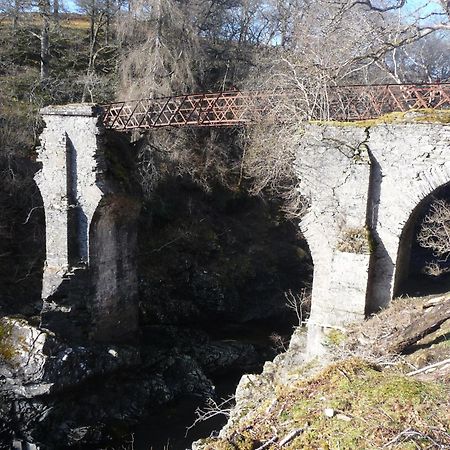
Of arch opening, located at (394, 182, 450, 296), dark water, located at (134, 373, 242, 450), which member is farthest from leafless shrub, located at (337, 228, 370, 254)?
dark water, located at (134, 373, 242, 450)

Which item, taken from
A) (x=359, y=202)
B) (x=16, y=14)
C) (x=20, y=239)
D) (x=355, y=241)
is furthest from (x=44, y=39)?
(x=355, y=241)

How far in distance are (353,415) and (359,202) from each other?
5.46 m

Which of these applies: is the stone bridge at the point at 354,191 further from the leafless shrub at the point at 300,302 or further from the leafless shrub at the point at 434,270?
the leafless shrub at the point at 300,302

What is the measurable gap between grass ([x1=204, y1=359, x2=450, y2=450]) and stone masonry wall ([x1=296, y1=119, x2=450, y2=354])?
451cm

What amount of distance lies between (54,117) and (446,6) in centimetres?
892

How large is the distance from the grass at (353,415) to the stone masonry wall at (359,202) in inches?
177

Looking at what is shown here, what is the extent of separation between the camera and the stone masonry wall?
28.8 ft

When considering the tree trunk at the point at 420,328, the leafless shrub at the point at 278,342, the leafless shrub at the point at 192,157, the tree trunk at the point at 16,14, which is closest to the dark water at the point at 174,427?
the leafless shrub at the point at 278,342

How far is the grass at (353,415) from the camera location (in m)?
3.85

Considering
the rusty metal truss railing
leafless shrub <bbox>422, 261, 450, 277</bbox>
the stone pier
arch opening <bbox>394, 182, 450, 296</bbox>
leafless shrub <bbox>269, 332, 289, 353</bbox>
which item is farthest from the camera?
leafless shrub <bbox>269, 332, 289, 353</bbox>

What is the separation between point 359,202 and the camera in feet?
29.9

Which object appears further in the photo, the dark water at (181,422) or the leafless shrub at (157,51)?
the leafless shrub at (157,51)

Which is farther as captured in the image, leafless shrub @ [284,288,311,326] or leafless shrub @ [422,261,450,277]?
leafless shrub @ [284,288,311,326]

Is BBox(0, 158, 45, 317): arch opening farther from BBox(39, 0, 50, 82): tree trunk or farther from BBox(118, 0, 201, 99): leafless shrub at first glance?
BBox(39, 0, 50, 82): tree trunk
